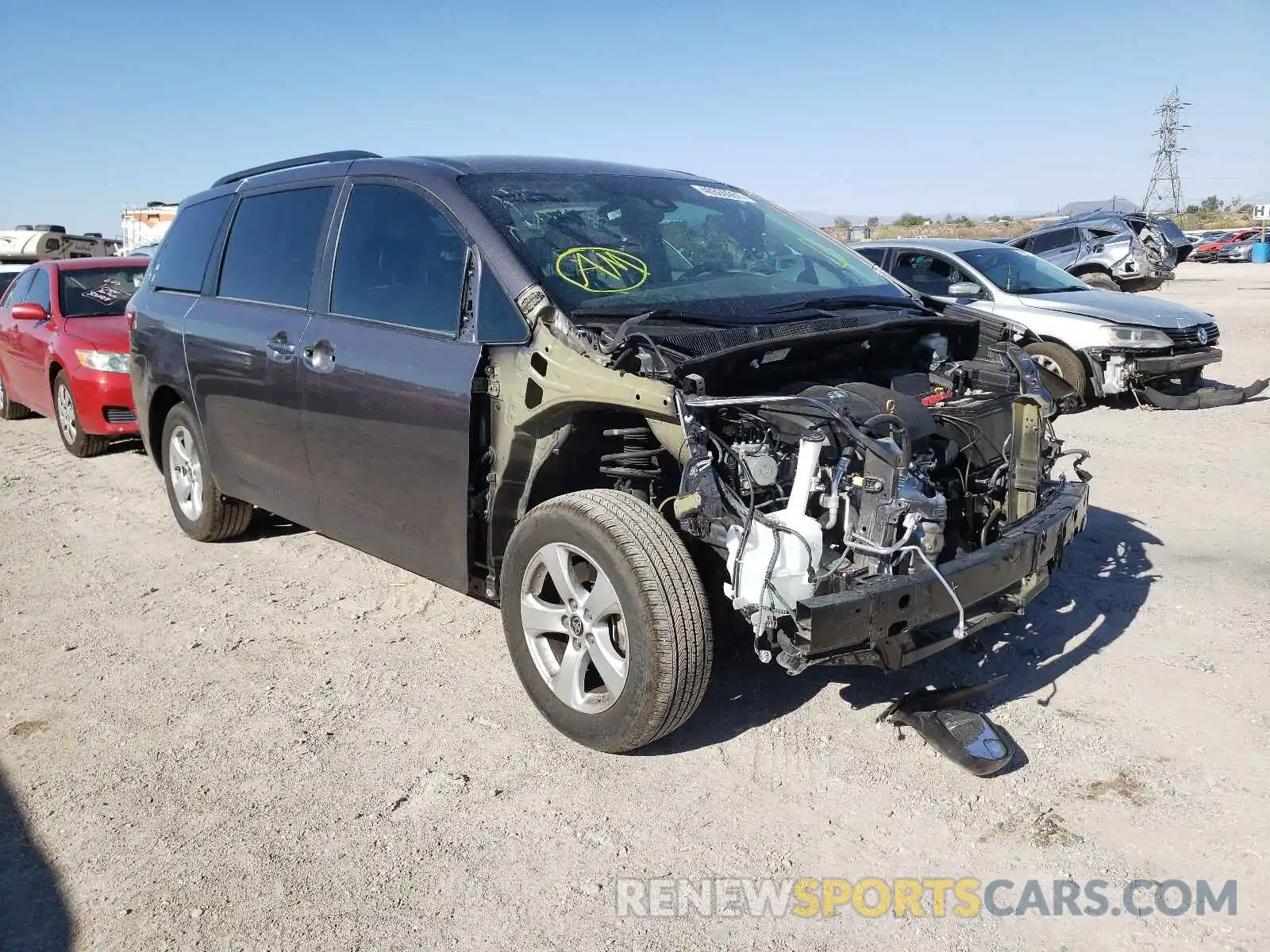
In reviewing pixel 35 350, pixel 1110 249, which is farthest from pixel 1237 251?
pixel 35 350

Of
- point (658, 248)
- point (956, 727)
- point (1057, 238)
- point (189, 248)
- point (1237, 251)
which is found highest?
point (1057, 238)

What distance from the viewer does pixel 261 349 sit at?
456 cm

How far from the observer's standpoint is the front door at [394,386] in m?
3.69

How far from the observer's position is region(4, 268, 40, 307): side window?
9.42 m

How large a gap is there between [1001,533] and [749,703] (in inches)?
43.5

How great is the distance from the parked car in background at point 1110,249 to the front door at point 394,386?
51.8 feet

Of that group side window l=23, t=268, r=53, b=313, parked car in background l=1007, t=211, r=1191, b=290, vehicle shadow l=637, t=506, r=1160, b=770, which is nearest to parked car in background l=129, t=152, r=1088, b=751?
vehicle shadow l=637, t=506, r=1160, b=770

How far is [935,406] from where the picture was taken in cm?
382

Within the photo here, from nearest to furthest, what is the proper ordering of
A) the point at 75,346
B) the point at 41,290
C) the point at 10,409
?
the point at 75,346
the point at 41,290
the point at 10,409

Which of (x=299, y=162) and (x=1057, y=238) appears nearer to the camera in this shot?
(x=299, y=162)

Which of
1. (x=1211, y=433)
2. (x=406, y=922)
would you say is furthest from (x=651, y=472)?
(x=1211, y=433)

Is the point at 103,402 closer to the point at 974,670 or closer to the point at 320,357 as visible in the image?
the point at 320,357

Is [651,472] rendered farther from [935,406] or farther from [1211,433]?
[1211,433]

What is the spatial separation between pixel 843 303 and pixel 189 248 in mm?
3767
